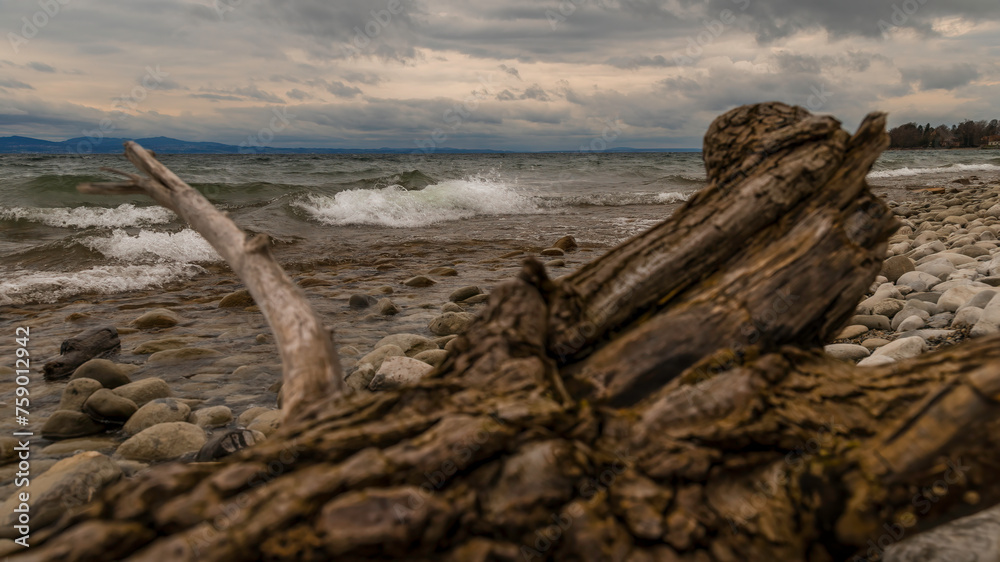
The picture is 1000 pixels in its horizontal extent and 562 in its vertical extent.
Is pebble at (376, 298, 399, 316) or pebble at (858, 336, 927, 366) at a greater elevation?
pebble at (858, 336, 927, 366)

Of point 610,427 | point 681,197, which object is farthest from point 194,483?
point 681,197

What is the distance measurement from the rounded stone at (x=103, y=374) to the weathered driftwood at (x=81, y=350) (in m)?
0.53

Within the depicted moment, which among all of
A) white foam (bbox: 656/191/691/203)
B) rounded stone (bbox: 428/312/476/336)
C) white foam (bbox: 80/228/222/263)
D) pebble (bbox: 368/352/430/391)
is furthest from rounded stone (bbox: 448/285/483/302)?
white foam (bbox: 656/191/691/203)

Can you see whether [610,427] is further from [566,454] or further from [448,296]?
[448,296]

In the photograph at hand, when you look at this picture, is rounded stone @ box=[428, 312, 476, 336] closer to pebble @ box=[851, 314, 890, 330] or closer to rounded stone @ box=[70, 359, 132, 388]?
rounded stone @ box=[70, 359, 132, 388]

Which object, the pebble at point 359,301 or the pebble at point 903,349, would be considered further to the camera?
the pebble at point 359,301

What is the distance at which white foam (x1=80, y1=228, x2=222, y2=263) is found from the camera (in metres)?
10.1

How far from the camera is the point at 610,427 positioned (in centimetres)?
196

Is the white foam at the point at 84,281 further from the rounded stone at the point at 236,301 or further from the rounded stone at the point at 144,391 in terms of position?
the rounded stone at the point at 144,391

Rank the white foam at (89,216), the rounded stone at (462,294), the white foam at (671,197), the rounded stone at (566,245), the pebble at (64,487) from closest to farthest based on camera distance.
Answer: the pebble at (64,487) → the rounded stone at (462,294) → the rounded stone at (566,245) → the white foam at (89,216) → the white foam at (671,197)

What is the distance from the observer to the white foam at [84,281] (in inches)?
301

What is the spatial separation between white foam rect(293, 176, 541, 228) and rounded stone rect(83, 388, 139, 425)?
39.0 feet

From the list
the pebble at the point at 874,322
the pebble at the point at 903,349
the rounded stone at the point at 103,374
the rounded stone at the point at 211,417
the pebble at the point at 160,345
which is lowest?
the rounded stone at the point at 211,417

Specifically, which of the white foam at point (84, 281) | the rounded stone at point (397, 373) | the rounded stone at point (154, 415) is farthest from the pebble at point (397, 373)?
the white foam at point (84, 281)
